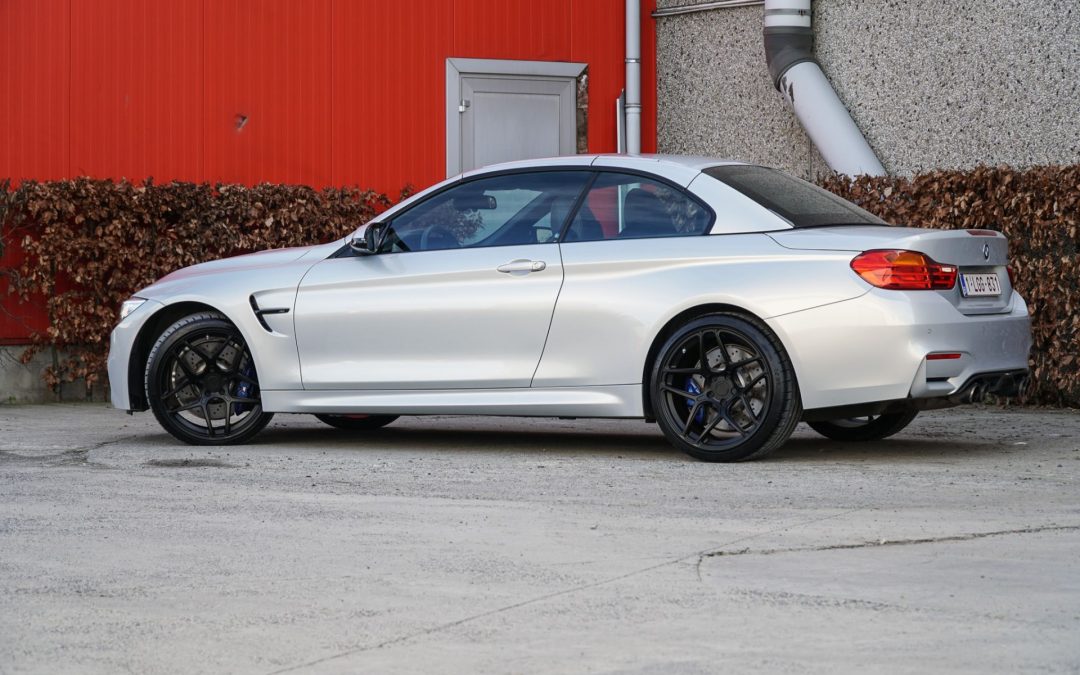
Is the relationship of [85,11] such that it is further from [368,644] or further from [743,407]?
[368,644]

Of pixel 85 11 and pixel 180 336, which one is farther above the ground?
pixel 85 11

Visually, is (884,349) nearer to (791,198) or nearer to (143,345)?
(791,198)

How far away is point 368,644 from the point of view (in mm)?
3994

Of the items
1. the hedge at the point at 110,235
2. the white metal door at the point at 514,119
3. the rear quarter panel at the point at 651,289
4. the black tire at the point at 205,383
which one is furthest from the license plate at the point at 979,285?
the white metal door at the point at 514,119

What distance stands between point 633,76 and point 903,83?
271 centimetres

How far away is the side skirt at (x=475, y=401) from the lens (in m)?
7.61

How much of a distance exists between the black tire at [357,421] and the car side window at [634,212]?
2.42 m

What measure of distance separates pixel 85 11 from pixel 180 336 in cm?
555

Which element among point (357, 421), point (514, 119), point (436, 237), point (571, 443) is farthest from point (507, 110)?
point (436, 237)

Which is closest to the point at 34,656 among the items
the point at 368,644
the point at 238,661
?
Result: the point at 238,661

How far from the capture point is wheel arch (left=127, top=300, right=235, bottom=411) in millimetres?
8688

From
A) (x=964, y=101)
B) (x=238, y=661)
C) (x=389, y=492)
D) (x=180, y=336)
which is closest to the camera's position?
(x=238, y=661)

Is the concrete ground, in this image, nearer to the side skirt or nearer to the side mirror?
the side skirt

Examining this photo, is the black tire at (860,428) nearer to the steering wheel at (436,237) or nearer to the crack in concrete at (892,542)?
the steering wheel at (436,237)
